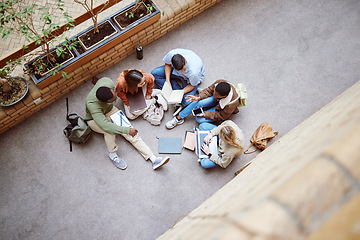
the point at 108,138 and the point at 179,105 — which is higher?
the point at 108,138

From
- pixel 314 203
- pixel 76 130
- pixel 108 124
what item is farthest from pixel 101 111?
pixel 314 203

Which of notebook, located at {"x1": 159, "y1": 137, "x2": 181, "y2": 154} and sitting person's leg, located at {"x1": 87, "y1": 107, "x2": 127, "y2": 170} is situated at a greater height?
sitting person's leg, located at {"x1": 87, "y1": 107, "x2": 127, "y2": 170}

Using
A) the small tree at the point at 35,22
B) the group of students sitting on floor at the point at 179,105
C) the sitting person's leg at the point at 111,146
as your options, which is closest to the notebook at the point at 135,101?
the group of students sitting on floor at the point at 179,105

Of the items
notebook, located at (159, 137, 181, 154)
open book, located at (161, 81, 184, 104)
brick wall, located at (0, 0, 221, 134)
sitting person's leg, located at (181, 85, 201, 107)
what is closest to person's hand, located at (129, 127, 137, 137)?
notebook, located at (159, 137, 181, 154)

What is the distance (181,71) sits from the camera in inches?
160

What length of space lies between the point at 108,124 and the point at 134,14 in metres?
1.79

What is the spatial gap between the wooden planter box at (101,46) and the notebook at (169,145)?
1.66m

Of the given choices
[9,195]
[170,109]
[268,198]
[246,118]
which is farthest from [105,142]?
[268,198]

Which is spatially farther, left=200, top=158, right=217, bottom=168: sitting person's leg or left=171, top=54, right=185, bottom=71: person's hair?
left=200, top=158, right=217, bottom=168: sitting person's leg

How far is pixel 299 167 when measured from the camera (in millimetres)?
815

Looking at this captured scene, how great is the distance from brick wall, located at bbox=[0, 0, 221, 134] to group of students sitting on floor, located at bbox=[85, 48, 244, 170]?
1.68 ft

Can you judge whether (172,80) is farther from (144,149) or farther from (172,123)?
(144,149)

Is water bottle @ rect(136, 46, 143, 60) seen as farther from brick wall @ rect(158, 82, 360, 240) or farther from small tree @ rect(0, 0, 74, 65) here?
brick wall @ rect(158, 82, 360, 240)

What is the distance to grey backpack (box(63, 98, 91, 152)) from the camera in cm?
398
